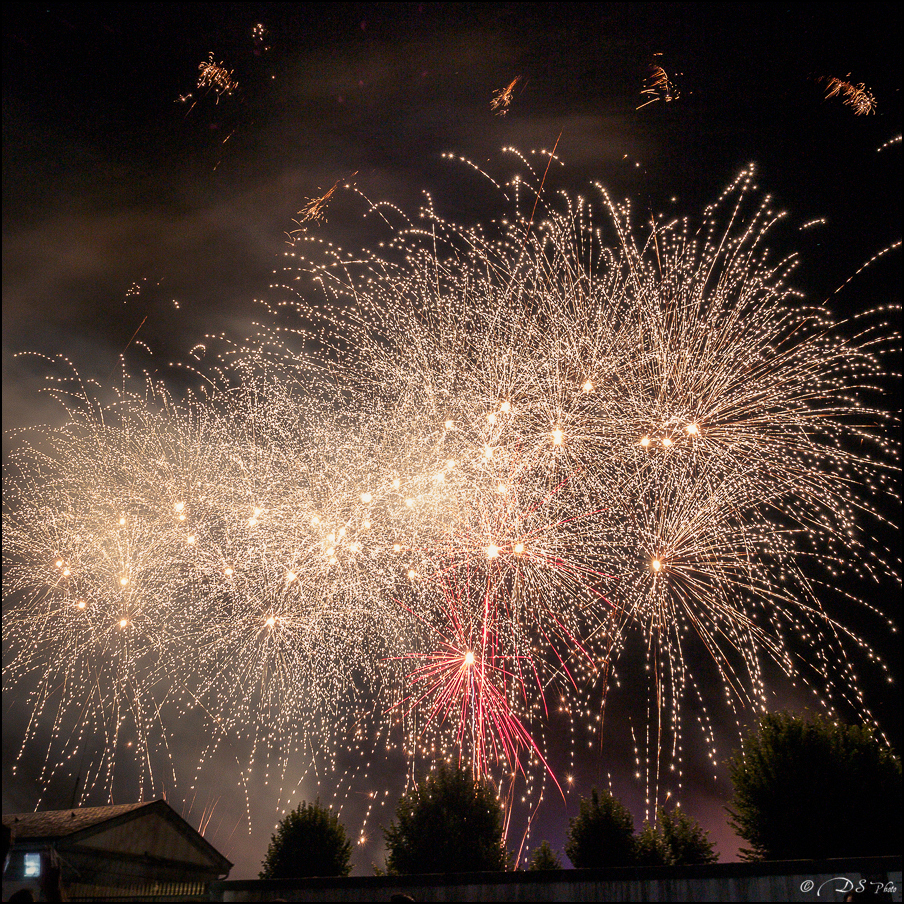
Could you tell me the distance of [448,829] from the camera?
57.7 ft

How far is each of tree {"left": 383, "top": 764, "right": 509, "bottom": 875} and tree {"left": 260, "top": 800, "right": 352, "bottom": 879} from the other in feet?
6.65

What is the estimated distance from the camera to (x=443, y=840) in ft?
57.5

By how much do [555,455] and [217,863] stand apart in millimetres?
25015

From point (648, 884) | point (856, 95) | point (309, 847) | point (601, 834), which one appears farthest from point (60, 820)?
point (856, 95)

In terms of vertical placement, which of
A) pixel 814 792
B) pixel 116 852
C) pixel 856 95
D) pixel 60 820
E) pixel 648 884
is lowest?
pixel 116 852

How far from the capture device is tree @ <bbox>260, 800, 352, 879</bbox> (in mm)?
18359

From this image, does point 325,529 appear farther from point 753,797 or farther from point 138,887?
point 138,887

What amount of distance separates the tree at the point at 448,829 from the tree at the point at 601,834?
205cm

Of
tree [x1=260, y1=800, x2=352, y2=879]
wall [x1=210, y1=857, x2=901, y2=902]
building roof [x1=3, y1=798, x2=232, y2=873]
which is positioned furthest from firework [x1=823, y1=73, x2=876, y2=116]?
building roof [x1=3, y1=798, x2=232, y2=873]

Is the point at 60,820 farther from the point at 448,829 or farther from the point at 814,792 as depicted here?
the point at 814,792

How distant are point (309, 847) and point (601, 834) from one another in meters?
8.75

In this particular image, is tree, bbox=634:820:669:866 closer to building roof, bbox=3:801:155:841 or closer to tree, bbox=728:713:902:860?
tree, bbox=728:713:902:860

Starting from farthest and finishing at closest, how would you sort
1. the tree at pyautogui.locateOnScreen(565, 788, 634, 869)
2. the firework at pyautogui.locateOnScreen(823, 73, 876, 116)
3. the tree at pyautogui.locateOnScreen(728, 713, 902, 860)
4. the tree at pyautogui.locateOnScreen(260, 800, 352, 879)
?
1. the tree at pyautogui.locateOnScreen(260, 800, 352, 879)
2. the tree at pyautogui.locateOnScreen(565, 788, 634, 869)
3. the tree at pyautogui.locateOnScreen(728, 713, 902, 860)
4. the firework at pyautogui.locateOnScreen(823, 73, 876, 116)

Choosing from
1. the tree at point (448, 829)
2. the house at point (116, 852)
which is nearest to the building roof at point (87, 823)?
the house at point (116, 852)
